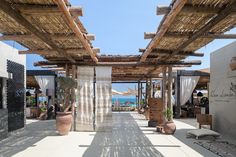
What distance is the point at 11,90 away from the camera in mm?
10102

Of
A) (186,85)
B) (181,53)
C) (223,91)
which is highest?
(181,53)

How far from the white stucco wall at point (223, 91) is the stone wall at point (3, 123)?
6.40m

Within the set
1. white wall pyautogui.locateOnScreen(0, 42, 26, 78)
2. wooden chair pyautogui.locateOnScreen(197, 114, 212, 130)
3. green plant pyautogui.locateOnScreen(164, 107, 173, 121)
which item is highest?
white wall pyautogui.locateOnScreen(0, 42, 26, 78)

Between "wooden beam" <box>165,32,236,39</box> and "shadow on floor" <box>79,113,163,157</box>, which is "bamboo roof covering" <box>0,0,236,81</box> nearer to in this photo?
"wooden beam" <box>165,32,236,39</box>

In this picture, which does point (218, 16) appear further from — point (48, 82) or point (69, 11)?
point (48, 82)

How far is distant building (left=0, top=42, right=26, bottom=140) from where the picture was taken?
907cm

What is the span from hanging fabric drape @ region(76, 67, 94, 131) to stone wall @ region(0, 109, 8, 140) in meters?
→ 2.56

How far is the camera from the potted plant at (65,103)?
9.62m

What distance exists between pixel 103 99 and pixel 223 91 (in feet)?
12.9

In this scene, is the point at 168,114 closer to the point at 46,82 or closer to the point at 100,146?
the point at 100,146

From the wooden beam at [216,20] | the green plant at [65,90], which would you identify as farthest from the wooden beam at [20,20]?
the wooden beam at [216,20]

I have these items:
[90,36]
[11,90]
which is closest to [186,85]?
[11,90]

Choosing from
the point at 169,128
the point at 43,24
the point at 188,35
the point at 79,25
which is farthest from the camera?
the point at 169,128

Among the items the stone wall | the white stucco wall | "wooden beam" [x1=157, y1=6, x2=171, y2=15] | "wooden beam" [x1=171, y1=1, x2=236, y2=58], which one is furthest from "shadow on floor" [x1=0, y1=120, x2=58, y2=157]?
the white stucco wall
